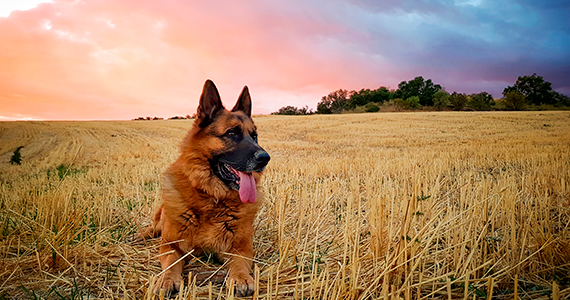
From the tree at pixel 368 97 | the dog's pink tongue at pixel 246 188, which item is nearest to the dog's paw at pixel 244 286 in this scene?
the dog's pink tongue at pixel 246 188

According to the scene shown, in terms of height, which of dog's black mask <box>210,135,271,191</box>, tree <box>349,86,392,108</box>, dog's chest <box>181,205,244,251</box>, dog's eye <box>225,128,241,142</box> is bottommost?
dog's chest <box>181,205,244,251</box>

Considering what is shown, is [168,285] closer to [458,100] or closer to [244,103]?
[244,103]

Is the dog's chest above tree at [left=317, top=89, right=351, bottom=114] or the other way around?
the other way around

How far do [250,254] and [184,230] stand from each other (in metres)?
0.75

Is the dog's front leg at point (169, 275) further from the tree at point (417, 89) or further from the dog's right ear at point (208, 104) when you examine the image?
the tree at point (417, 89)

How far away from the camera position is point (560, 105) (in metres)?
42.7

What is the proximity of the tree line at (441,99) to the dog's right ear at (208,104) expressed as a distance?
5523 centimetres

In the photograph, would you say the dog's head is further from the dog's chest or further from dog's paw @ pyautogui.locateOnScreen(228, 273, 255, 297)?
dog's paw @ pyautogui.locateOnScreen(228, 273, 255, 297)

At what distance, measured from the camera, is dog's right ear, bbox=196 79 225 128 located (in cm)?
335

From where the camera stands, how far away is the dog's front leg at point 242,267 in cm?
241

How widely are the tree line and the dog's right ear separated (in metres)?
55.2

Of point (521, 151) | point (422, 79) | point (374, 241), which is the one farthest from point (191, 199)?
point (422, 79)

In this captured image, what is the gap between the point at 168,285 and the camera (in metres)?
2.42

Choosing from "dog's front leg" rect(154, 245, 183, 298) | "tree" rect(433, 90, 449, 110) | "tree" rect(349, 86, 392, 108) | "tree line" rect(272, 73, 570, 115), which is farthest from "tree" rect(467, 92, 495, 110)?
"dog's front leg" rect(154, 245, 183, 298)
